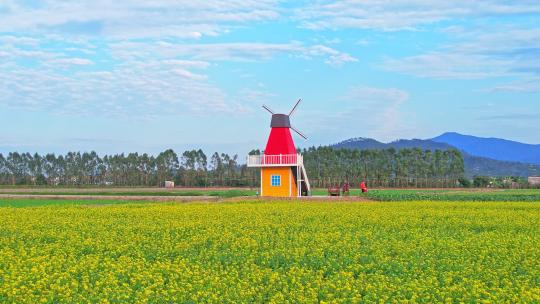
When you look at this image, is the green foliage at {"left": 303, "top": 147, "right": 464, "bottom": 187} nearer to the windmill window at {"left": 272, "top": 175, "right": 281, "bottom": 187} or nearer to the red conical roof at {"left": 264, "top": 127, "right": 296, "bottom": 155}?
the red conical roof at {"left": 264, "top": 127, "right": 296, "bottom": 155}

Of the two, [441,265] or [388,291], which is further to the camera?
[441,265]

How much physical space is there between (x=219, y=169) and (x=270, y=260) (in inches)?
4544

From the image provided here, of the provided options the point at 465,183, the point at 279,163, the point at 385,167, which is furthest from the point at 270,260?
the point at 385,167

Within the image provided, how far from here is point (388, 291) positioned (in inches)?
547

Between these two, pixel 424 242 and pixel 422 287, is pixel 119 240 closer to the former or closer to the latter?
pixel 424 242

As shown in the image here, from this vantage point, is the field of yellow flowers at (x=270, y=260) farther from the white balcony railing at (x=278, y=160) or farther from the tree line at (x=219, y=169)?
the tree line at (x=219, y=169)

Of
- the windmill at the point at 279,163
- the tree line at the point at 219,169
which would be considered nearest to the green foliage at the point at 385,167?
the tree line at the point at 219,169

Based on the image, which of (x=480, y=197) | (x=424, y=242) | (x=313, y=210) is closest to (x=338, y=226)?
(x=424, y=242)

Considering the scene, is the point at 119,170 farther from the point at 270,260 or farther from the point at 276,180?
the point at 270,260

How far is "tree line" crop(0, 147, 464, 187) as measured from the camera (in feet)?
417

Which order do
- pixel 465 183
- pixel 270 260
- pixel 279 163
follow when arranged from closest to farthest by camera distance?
pixel 270 260, pixel 279 163, pixel 465 183

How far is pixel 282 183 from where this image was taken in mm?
57844

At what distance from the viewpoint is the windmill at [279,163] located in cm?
5756

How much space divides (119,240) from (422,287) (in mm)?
12307
